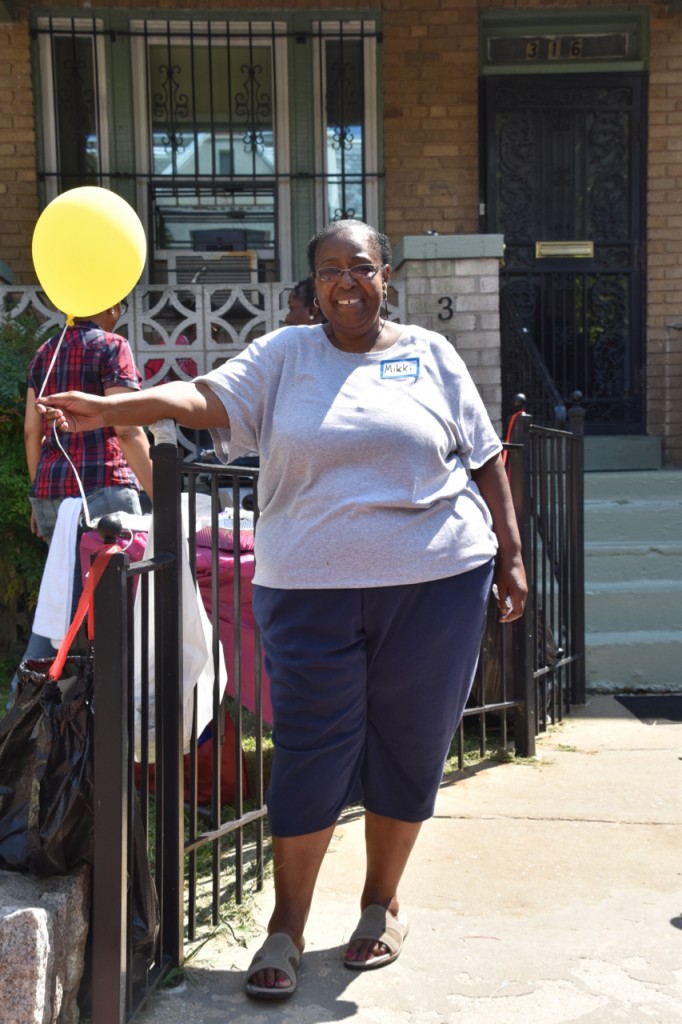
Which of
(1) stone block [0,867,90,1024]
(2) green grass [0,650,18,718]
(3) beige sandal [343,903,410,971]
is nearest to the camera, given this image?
(1) stone block [0,867,90,1024]

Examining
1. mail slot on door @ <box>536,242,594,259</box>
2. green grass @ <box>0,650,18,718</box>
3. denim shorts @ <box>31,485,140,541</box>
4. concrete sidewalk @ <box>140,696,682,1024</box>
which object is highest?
mail slot on door @ <box>536,242,594,259</box>

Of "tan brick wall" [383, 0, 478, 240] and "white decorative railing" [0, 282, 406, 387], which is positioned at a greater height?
"tan brick wall" [383, 0, 478, 240]

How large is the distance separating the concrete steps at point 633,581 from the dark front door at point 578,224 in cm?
135

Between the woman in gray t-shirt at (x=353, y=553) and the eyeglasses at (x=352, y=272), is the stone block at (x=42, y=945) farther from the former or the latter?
the eyeglasses at (x=352, y=272)

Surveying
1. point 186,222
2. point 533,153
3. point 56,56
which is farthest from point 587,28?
point 56,56

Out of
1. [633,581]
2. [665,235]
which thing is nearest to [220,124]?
[665,235]

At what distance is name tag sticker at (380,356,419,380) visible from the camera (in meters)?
2.66

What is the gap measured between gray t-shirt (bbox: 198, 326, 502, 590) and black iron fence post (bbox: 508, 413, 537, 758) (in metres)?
1.92

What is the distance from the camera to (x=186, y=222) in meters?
8.70

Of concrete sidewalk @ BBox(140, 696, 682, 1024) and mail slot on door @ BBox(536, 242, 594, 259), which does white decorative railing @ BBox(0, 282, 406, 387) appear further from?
concrete sidewalk @ BBox(140, 696, 682, 1024)

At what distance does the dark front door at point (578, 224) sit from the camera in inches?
340

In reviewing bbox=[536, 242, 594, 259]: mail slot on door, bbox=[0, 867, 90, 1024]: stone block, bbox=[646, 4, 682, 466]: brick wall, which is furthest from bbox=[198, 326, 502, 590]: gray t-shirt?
bbox=[646, 4, 682, 466]: brick wall

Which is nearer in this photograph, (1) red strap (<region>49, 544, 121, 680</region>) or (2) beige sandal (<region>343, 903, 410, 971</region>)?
(1) red strap (<region>49, 544, 121, 680</region>)

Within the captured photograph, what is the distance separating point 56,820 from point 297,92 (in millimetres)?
7397
